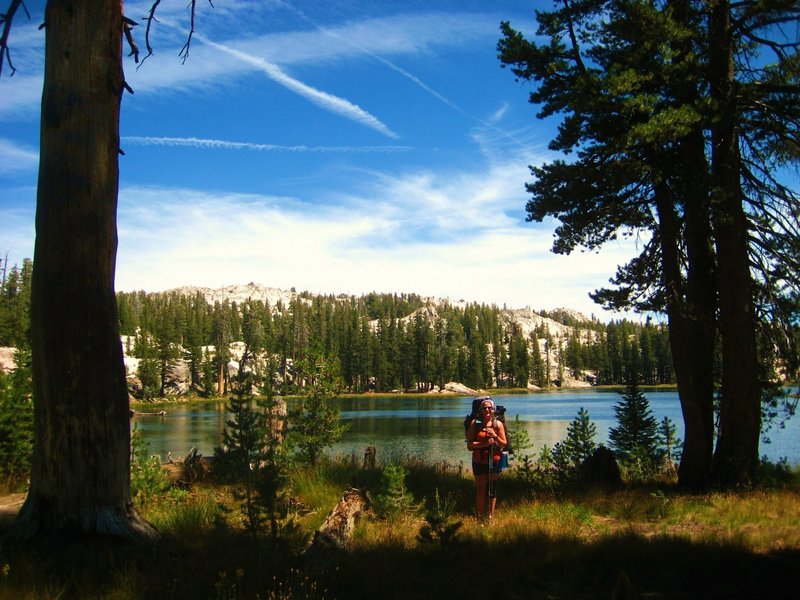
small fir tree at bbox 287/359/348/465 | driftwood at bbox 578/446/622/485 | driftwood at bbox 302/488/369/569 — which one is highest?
small fir tree at bbox 287/359/348/465

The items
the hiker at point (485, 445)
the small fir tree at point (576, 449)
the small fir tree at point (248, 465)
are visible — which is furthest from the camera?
the small fir tree at point (576, 449)

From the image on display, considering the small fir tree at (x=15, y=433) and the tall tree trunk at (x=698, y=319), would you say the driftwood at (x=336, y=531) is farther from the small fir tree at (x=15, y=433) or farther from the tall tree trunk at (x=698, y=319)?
the tall tree trunk at (x=698, y=319)

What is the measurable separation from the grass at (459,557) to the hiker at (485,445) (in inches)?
21.1

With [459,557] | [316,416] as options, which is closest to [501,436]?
[459,557]

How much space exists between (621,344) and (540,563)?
447 feet

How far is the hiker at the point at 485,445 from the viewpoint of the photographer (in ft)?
26.5

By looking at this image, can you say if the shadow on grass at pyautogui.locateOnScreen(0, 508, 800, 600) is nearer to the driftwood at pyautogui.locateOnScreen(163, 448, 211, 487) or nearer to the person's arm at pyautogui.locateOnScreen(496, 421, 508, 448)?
the person's arm at pyautogui.locateOnScreen(496, 421, 508, 448)

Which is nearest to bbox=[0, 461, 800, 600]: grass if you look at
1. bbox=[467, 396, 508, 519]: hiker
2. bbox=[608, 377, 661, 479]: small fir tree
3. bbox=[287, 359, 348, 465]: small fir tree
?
bbox=[467, 396, 508, 519]: hiker

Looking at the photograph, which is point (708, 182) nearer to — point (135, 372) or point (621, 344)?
point (135, 372)

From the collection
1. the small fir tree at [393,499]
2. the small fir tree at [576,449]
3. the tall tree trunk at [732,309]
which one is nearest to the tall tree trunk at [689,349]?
the tall tree trunk at [732,309]

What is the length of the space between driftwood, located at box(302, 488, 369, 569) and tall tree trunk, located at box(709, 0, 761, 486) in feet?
20.1

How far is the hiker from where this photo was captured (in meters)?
8.09

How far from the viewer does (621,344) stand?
132500 mm

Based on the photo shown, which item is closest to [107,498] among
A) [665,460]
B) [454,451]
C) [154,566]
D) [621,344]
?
[154,566]
